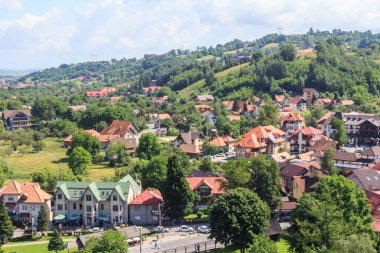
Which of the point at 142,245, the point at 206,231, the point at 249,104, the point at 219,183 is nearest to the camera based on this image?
the point at 142,245

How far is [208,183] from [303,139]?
29.8m

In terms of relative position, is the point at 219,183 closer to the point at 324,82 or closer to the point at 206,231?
the point at 206,231

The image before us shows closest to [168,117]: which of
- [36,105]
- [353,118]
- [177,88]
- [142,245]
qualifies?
[36,105]

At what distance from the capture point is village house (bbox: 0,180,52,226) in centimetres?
4853

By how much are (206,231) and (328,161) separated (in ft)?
60.4

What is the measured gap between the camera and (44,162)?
7412 centimetres

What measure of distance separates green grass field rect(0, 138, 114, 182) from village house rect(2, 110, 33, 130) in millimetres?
24743

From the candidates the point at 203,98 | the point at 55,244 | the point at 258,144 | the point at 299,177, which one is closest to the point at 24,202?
the point at 55,244

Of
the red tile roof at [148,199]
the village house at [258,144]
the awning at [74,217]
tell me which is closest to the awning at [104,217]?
the awning at [74,217]

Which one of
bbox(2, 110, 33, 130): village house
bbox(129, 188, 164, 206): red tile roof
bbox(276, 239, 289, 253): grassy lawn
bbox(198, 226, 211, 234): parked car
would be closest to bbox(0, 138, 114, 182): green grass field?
bbox(129, 188, 164, 206): red tile roof

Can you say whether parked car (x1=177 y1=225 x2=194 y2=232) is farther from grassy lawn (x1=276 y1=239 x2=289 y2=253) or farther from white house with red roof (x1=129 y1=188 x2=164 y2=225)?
grassy lawn (x1=276 y1=239 x2=289 y2=253)

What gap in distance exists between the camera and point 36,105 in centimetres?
11131

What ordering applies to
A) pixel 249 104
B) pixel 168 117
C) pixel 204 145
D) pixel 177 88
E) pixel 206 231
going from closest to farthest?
1. pixel 206 231
2. pixel 204 145
3. pixel 168 117
4. pixel 249 104
5. pixel 177 88

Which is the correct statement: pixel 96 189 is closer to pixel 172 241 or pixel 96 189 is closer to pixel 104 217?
pixel 104 217
